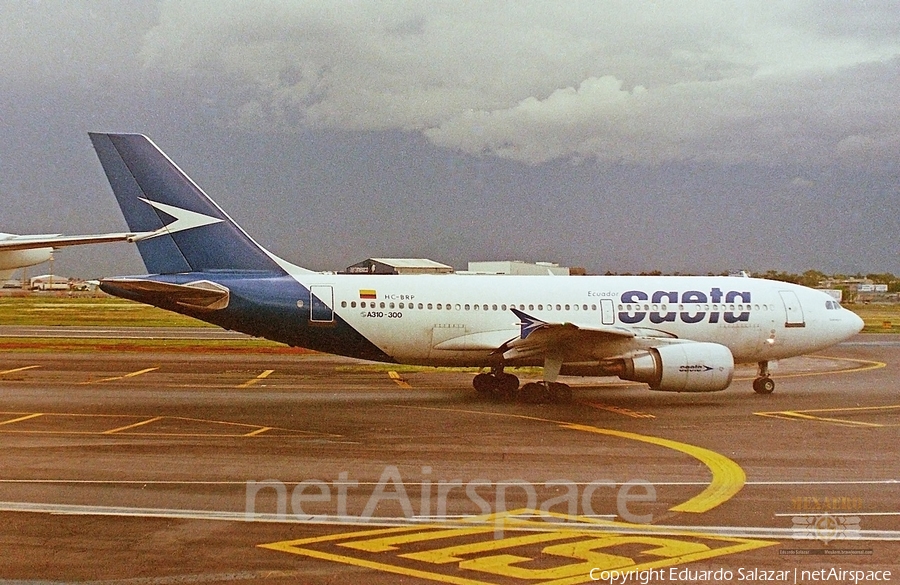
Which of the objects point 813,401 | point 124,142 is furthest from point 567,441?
point 124,142

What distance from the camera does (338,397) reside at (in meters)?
24.0

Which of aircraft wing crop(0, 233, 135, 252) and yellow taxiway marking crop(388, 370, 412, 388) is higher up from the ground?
aircraft wing crop(0, 233, 135, 252)

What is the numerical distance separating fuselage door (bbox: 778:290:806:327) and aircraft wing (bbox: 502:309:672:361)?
5669 mm

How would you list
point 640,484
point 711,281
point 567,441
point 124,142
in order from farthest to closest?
point 711,281 → point 124,142 → point 567,441 → point 640,484

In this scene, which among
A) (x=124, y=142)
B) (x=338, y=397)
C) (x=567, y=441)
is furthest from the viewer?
(x=338, y=397)

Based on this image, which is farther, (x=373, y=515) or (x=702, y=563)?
(x=373, y=515)

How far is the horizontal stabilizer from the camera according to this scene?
2130 centimetres

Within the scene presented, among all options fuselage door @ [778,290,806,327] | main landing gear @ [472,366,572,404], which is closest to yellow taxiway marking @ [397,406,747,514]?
main landing gear @ [472,366,572,404]

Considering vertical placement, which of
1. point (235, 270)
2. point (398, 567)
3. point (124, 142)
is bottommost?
point (398, 567)

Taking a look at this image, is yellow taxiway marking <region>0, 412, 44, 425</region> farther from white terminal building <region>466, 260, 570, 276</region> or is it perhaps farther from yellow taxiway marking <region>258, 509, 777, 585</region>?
white terminal building <region>466, 260, 570, 276</region>

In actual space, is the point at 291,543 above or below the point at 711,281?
below

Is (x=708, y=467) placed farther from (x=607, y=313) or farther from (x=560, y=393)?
(x=607, y=313)

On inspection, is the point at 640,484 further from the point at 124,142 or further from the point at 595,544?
the point at 124,142

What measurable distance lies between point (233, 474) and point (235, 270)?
1058cm
